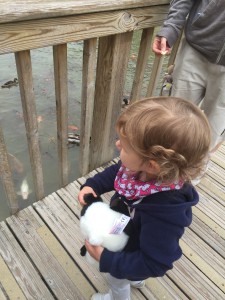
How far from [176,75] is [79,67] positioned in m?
2.84

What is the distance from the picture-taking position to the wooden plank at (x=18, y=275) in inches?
64.5

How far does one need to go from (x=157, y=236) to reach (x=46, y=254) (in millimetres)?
1105

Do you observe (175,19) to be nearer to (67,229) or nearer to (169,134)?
(169,134)

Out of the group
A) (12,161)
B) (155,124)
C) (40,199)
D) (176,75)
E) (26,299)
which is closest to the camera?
(155,124)

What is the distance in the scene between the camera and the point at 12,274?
67.4 inches

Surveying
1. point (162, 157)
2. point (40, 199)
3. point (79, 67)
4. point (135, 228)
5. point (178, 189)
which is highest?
point (162, 157)

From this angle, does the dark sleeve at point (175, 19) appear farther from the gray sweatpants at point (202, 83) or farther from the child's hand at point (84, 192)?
the child's hand at point (84, 192)

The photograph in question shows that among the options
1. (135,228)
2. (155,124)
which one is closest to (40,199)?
(135,228)

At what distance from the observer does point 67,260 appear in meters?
1.81

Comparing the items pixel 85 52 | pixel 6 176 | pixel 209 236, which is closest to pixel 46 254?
pixel 6 176

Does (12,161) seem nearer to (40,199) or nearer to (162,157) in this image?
(40,199)

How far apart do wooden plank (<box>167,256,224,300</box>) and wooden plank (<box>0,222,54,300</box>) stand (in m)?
0.80

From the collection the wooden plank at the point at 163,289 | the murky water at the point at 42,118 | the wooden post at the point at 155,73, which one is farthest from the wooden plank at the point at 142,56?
the wooden plank at the point at 163,289

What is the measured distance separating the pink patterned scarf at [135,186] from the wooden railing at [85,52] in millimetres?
714
